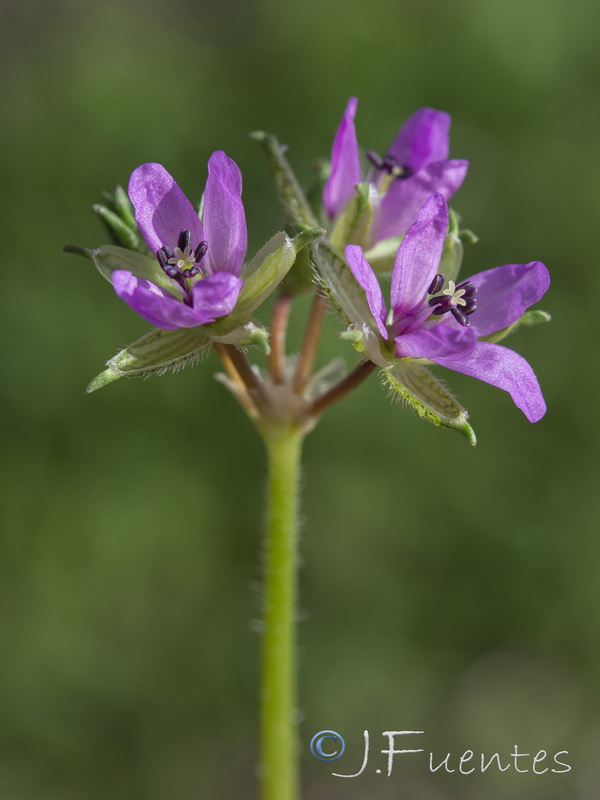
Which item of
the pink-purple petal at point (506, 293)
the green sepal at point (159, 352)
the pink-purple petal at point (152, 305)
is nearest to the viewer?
the pink-purple petal at point (152, 305)

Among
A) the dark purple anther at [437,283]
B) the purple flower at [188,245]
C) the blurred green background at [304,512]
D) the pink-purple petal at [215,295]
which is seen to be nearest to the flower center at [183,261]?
the purple flower at [188,245]

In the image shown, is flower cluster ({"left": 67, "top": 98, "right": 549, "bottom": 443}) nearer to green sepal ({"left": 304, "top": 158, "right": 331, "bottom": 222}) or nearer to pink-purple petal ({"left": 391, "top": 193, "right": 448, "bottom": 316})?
pink-purple petal ({"left": 391, "top": 193, "right": 448, "bottom": 316})

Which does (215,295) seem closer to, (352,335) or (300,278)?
(352,335)

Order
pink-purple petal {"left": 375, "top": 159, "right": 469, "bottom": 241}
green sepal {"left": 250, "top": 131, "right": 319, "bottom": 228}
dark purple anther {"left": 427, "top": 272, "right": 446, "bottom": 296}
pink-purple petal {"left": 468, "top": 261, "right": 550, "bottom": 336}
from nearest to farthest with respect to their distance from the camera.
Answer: pink-purple petal {"left": 468, "top": 261, "right": 550, "bottom": 336} < dark purple anther {"left": 427, "top": 272, "right": 446, "bottom": 296} < green sepal {"left": 250, "top": 131, "right": 319, "bottom": 228} < pink-purple petal {"left": 375, "top": 159, "right": 469, "bottom": 241}

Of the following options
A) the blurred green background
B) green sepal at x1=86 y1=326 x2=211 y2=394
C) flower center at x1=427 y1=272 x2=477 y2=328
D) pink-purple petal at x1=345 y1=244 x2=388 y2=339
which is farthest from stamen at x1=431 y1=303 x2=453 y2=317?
the blurred green background

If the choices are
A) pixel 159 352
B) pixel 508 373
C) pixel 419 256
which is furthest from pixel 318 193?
pixel 508 373

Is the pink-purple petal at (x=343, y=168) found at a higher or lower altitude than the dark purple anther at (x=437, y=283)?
higher

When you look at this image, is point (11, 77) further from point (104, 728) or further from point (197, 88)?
point (104, 728)

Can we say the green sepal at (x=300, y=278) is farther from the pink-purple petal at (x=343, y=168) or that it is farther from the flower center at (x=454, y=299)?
the flower center at (x=454, y=299)
